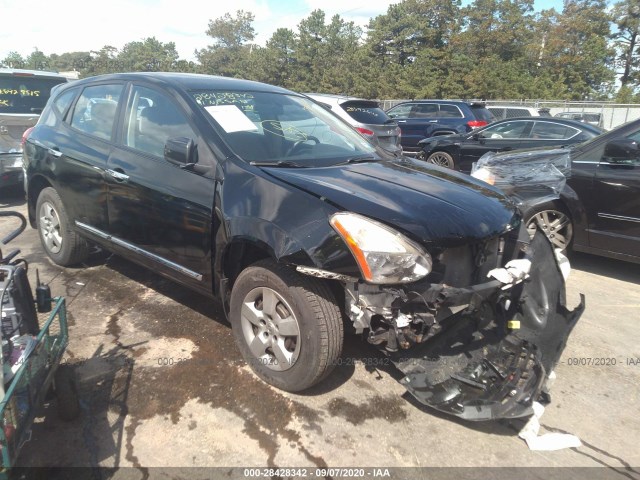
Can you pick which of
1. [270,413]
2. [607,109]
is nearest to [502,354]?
[270,413]

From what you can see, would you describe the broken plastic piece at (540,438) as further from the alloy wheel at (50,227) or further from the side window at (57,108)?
the side window at (57,108)

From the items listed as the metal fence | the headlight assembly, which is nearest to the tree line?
the metal fence

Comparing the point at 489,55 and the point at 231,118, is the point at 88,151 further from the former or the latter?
the point at 489,55

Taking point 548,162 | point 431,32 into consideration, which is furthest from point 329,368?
point 431,32

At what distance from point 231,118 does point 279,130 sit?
0.36m

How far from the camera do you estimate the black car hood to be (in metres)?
2.46

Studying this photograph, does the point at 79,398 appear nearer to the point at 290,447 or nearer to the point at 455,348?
the point at 290,447

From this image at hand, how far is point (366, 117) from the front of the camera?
909cm

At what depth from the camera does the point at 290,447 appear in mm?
2432

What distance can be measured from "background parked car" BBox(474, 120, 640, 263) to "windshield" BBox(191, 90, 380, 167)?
223 cm

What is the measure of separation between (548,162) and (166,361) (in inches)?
167

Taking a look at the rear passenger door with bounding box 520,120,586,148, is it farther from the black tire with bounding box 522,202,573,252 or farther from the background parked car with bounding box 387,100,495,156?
the black tire with bounding box 522,202,573,252

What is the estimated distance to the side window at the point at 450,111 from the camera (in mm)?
13160

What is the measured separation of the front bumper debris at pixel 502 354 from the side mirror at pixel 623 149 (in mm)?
2149
